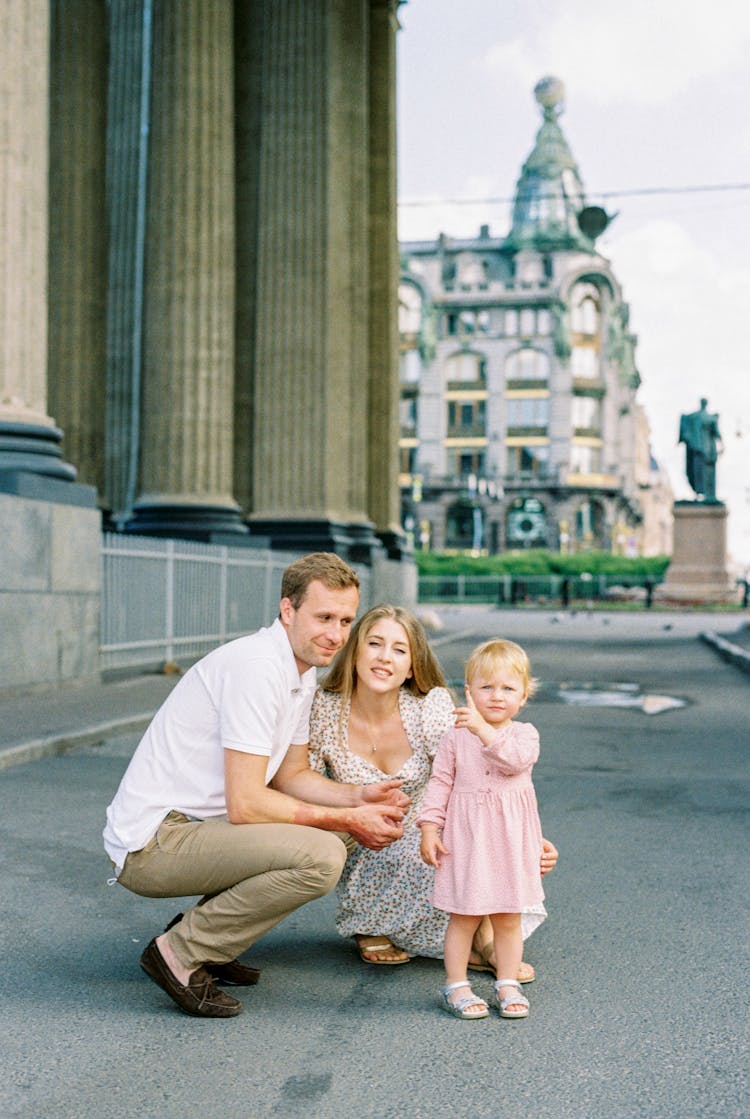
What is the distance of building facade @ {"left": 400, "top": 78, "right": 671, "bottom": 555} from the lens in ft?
299

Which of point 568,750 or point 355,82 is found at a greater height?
point 355,82

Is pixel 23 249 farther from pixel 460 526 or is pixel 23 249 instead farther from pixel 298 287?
pixel 460 526

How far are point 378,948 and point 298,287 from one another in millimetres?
18742

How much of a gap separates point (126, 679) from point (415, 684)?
10.8 metres

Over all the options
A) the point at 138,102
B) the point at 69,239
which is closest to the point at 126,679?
the point at 69,239

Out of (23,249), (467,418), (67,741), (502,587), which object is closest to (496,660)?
(67,741)

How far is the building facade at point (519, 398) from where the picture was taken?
91.1m

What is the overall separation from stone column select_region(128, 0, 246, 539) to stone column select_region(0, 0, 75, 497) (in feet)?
19.3

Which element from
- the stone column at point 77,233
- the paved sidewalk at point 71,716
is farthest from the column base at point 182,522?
the paved sidewalk at point 71,716

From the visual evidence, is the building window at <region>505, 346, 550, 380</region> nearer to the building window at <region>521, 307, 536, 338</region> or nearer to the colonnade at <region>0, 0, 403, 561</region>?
the building window at <region>521, 307, 536, 338</region>

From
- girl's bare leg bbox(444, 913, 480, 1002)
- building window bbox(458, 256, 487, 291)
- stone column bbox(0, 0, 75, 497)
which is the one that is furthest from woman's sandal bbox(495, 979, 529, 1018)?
building window bbox(458, 256, 487, 291)

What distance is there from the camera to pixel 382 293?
96.6 ft

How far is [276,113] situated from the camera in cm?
2272

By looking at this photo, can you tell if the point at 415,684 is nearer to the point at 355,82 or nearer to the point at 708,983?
the point at 708,983
